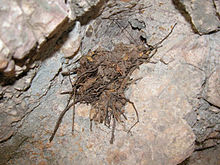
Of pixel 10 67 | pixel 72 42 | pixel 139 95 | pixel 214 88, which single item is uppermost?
pixel 10 67

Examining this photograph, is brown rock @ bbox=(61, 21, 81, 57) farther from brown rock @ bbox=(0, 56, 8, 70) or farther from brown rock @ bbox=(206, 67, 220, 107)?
brown rock @ bbox=(206, 67, 220, 107)

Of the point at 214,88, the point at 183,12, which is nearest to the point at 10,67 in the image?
Answer: the point at 183,12

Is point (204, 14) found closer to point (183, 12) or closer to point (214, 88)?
point (183, 12)

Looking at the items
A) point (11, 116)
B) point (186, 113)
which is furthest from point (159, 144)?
point (11, 116)

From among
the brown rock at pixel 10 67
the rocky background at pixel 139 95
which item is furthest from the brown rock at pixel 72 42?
the brown rock at pixel 10 67

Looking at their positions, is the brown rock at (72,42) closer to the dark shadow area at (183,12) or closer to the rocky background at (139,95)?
the rocky background at (139,95)
